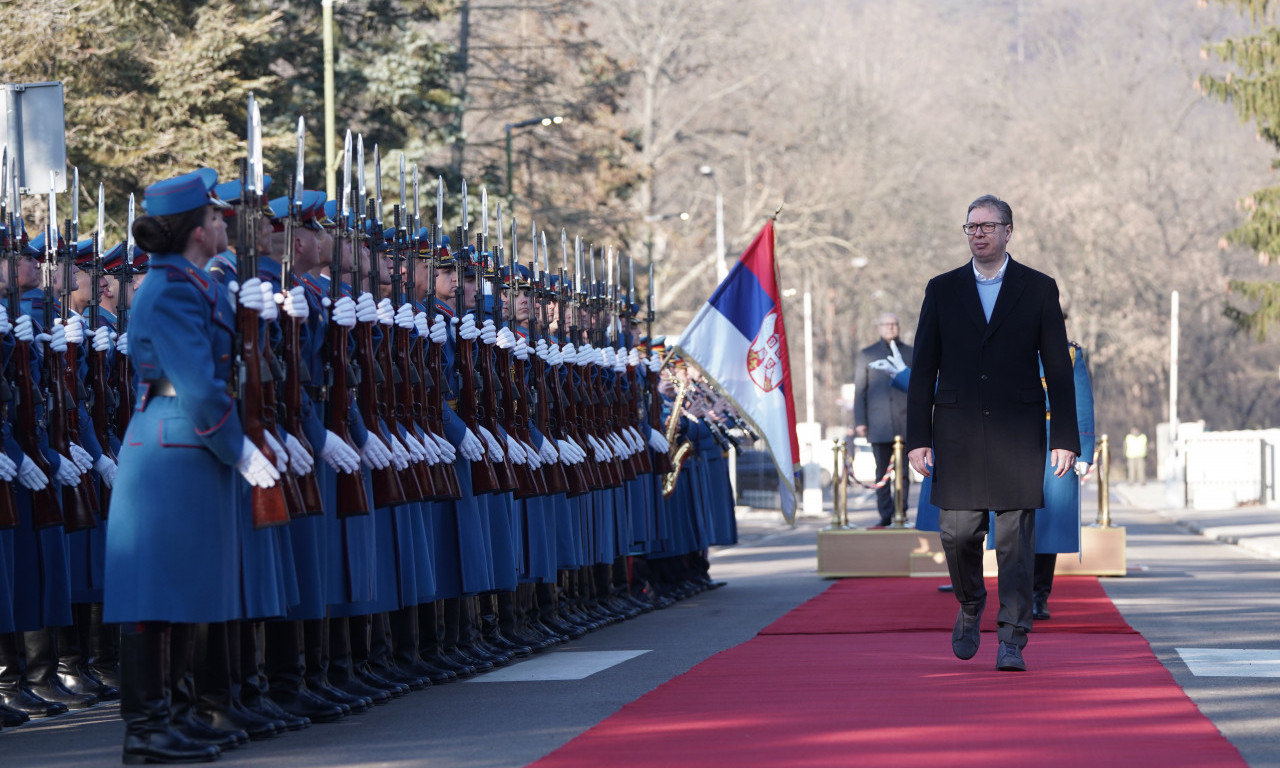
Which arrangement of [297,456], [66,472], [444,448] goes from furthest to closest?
[444,448], [66,472], [297,456]

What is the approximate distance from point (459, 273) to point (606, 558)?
3322 mm

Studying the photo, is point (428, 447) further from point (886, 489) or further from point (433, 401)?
point (886, 489)

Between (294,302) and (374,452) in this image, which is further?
(374,452)

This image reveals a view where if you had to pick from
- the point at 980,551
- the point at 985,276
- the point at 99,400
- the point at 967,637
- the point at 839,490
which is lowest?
the point at 967,637

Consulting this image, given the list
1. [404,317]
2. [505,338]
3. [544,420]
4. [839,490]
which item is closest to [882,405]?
Answer: [839,490]

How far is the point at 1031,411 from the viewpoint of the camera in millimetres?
9461

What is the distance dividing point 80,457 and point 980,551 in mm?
3893

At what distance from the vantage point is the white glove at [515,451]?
11.1 metres

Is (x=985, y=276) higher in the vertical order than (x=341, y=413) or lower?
higher

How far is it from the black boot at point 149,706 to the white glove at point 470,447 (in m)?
3.01

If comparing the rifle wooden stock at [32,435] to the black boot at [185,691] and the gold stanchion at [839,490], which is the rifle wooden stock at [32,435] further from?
the gold stanchion at [839,490]

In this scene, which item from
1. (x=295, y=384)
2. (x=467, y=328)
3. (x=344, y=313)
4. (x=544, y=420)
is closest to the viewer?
(x=295, y=384)

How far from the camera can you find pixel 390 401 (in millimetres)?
9289

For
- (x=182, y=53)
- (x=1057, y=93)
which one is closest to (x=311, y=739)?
(x=182, y=53)
